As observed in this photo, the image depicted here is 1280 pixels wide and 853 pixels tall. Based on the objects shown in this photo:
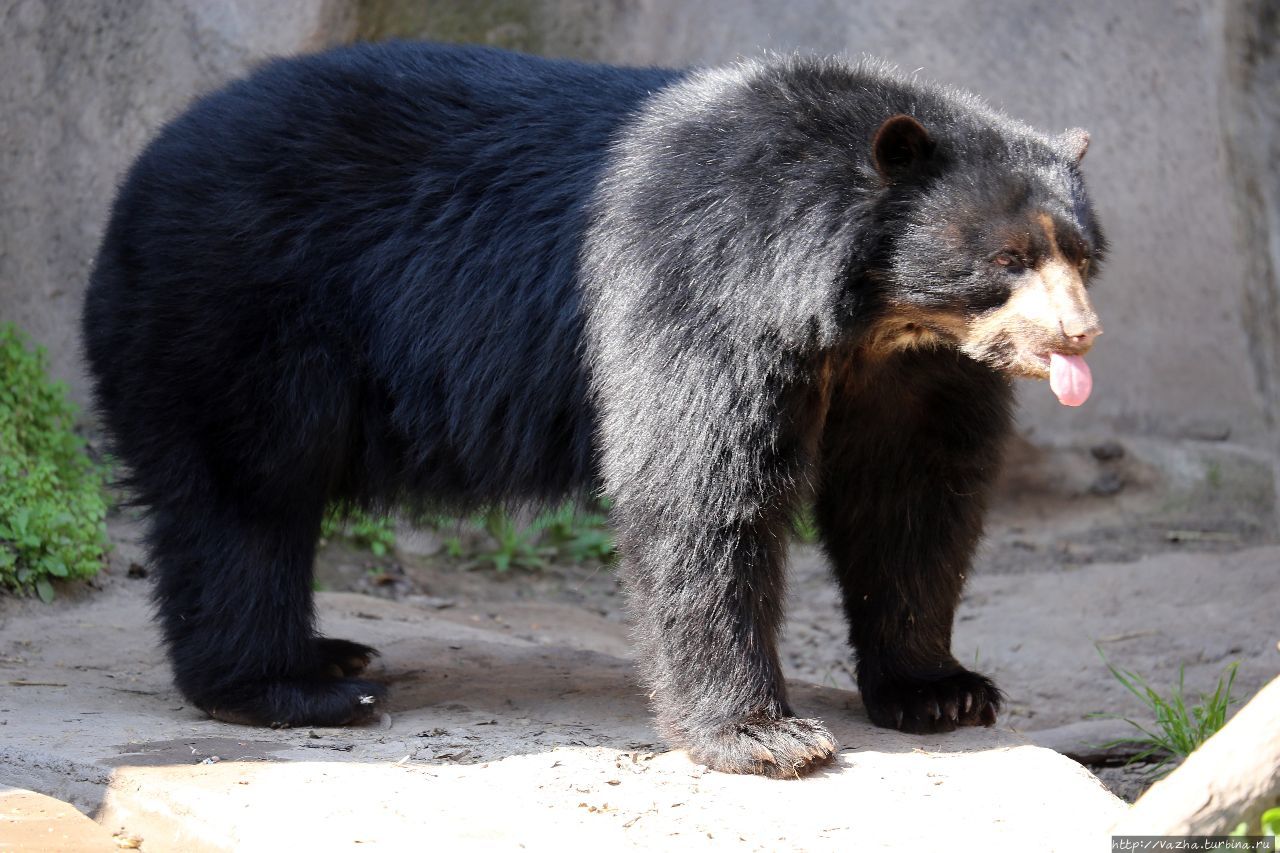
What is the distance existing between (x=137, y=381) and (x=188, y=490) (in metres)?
0.39

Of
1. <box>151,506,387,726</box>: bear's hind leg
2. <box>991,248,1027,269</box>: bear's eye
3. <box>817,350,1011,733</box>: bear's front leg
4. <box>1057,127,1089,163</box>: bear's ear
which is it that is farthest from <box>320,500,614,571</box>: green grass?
<box>991,248,1027,269</box>: bear's eye

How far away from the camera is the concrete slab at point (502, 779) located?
342 cm

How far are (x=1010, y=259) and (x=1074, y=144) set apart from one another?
0.56 m

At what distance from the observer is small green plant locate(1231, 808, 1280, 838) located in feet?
8.95

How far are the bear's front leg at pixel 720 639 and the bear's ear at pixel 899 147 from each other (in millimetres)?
980

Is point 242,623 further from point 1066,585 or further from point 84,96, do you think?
point 1066,585

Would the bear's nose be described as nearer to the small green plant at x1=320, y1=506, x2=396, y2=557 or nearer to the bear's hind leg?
the bear's hind leg

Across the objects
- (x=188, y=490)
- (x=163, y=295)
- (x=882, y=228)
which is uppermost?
(x=882, y=228)

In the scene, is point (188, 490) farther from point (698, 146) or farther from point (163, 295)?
point (698, 146)

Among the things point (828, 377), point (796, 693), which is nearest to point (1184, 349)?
point (796, 693)

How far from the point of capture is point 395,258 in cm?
454

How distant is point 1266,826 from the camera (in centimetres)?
274

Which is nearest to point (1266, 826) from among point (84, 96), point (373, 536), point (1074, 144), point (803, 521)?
point (803, 521)

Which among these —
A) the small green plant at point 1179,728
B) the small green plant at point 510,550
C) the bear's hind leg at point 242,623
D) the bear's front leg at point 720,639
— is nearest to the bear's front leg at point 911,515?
the bear's front leg at point 720,639
